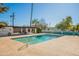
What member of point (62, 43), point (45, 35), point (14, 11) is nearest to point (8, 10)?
point (14, 11)

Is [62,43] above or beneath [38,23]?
beneath

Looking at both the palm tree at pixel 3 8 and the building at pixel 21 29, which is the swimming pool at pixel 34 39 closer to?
the building at pixel 21 29

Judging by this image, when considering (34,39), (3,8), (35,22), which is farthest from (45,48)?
(3,8)

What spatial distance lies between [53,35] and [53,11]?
1.45ft

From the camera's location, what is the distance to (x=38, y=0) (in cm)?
445

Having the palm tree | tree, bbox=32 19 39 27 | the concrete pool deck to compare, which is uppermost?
the palm tree

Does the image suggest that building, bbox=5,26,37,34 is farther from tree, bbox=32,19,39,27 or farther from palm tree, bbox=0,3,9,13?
palm tree, bbox=0,3,9,13

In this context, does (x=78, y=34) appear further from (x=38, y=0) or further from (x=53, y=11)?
(x=38, y=0)

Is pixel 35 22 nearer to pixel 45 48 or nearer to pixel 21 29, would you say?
pixel 21 29

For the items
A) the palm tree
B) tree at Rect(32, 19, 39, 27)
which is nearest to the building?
tree at Rect(32, 19, 39, 27)

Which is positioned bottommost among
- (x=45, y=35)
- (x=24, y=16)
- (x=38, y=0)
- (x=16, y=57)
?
(x=16, y=57)

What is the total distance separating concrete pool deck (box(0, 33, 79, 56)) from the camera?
443 cm

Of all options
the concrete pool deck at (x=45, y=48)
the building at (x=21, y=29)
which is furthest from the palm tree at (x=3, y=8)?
the concrete pool deck at (x=45, y=48)

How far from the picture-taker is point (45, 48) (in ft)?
14.7
